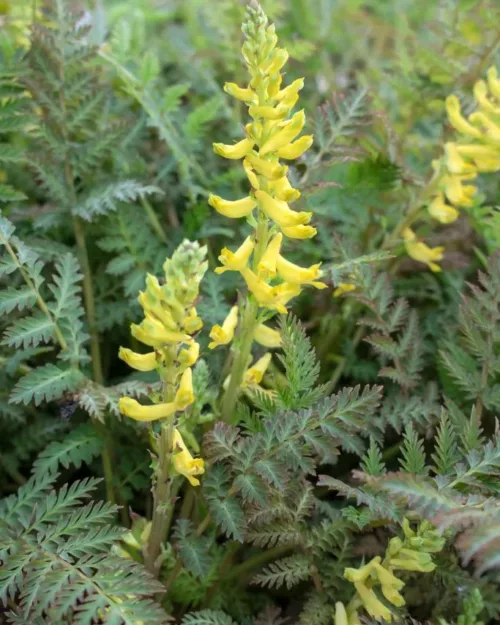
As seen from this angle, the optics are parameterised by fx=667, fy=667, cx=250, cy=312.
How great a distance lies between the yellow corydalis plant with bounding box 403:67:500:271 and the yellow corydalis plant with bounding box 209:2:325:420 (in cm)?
59

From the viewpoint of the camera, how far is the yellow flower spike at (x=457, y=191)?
176 cm

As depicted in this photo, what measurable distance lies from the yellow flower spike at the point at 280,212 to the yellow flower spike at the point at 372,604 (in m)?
0.74

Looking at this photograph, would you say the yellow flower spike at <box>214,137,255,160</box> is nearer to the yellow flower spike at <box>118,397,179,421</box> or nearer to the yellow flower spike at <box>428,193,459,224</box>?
the yellow flower spike at <box>118,397,179,421</box>

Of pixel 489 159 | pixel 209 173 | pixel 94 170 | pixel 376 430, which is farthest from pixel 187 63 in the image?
pixel 376 430

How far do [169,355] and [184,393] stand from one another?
0.24 ft

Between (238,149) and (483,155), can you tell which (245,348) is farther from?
(483,155)

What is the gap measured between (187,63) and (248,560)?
1911 millimetres

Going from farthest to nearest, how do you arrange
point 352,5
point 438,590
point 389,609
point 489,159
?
point 352,5 → point 489,159 → point 438,590 → point 389,609

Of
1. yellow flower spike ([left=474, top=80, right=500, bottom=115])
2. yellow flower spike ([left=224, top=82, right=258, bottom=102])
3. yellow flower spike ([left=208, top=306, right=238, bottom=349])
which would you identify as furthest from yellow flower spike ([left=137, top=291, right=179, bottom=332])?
yellow flower spike ([left=474, top=80, right=500, bottom=115])

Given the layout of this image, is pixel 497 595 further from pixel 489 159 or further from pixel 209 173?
pixel 209 173

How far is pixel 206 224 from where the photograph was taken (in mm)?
2004

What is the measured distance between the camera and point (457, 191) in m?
1.77

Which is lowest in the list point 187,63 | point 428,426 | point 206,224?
point 428,426

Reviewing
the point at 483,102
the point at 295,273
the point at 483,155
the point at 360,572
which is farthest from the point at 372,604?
the point at 483,102
